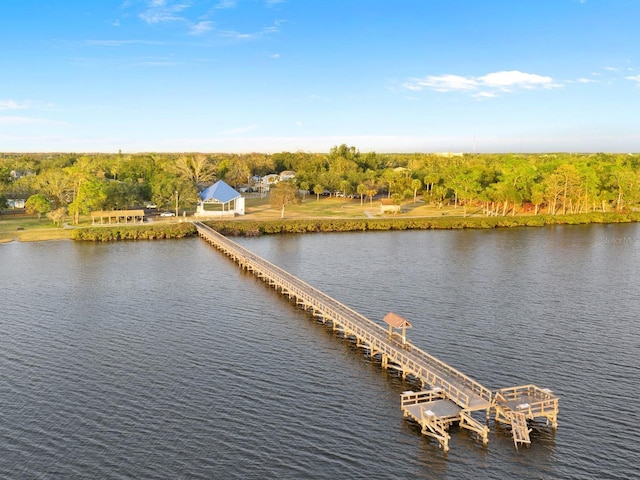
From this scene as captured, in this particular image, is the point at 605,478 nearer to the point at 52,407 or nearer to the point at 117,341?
the point at 52,407

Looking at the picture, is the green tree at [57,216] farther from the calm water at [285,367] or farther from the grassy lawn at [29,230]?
the calm water at [285,367]

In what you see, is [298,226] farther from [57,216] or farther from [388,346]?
[388,346]

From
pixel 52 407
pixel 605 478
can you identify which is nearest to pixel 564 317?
pixel 605 478

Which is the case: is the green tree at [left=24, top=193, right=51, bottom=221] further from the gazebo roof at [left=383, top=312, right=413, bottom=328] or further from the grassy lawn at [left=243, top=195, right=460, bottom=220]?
the gazebo roof at [left=383, top=312, right=413, bottom=328]

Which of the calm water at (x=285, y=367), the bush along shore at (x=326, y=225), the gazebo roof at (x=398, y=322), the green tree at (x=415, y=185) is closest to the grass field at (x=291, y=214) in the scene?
the green tree at (x=415, y=185)

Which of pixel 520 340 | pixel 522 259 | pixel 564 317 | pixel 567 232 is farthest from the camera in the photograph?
pixel 567 232

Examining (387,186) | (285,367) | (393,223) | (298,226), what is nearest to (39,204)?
(298,226)
